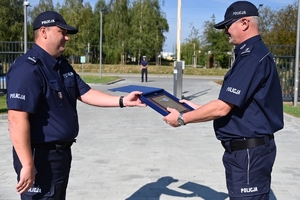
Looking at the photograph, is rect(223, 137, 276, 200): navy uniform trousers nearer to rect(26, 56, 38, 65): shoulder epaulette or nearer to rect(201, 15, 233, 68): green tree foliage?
rect(26, 56, 38, 65): shoulder epaulette

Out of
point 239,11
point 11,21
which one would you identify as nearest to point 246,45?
point 239,11

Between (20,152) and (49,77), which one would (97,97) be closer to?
(49,77)

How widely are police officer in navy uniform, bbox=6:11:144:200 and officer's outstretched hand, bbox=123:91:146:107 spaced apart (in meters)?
0.82

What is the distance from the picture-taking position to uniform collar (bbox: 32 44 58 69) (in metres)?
3.09

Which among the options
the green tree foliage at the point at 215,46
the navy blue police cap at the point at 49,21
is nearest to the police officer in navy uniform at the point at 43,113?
the navy blue police cap at the point at 49,21

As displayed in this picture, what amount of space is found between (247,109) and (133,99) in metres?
1.39

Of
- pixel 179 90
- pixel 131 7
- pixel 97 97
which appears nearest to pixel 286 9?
pixel 179 90

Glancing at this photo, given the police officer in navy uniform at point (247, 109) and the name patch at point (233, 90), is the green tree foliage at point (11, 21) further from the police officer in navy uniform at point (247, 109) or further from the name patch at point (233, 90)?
the name patch at point (233, 90)

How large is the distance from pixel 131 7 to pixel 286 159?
49.6 meters

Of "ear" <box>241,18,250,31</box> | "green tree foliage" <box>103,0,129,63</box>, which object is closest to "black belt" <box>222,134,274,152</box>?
"ear" <box>241,18,250,31</box>

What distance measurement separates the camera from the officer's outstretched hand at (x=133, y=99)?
159 inches

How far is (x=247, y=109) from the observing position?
3.04 metres

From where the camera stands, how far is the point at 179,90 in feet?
51.6

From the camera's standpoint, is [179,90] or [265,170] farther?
[179,90]
